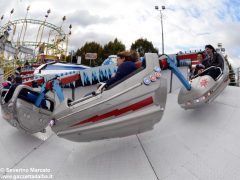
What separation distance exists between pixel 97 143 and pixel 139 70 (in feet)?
4.95

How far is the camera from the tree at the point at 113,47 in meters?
47.6

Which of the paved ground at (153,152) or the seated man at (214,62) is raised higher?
the seated man at (214,62)

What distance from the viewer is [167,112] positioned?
533cm

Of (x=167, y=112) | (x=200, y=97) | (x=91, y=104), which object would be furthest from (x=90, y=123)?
(x=167, y=112)

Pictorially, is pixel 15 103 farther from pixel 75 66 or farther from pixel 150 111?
pixel 75 66

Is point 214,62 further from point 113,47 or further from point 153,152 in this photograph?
point 113,47

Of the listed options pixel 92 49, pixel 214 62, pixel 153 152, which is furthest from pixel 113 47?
pixel 153 152

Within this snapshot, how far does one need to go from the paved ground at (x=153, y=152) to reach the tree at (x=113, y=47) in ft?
141

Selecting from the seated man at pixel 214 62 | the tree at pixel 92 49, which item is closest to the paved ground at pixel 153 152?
the seated man at pixel 214 62

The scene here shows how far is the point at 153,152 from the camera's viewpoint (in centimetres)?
382

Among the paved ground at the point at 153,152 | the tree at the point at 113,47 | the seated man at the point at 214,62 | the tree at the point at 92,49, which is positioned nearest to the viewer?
the paved ground at the point at 153,152

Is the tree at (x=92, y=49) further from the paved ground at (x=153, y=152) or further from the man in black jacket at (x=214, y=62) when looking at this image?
the paved ground at (x=153, y=152)

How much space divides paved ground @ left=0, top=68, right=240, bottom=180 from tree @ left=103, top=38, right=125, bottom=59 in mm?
43035

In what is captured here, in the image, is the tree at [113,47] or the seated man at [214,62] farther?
→ the tree at [113,47]
